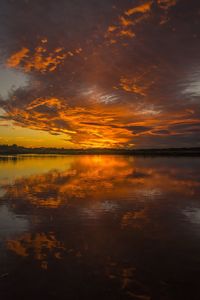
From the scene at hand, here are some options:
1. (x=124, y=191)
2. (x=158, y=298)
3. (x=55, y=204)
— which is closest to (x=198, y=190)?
(x=124, y=191)

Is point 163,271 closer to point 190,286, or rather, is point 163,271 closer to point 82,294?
point 190,286

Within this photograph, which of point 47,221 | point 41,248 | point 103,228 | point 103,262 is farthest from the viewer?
point 47,221

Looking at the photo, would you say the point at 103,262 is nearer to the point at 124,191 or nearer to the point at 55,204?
the point at 55,204

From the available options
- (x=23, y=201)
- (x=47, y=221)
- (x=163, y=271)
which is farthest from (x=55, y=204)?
(x=163, y=271)

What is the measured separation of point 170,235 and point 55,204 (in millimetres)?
8874

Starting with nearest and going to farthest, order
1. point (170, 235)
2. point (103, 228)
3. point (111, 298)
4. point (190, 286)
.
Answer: point (111, 298), point (190, 286), point (170, 235), point (103, 228)

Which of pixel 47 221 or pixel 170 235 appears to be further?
pixel 47 221

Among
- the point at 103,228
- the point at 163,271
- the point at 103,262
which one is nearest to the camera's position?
the point at 163,271

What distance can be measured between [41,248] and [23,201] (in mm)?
9874

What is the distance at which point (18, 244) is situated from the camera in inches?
450

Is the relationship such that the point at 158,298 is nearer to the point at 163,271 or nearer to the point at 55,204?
the point at 163,271

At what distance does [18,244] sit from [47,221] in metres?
3.77

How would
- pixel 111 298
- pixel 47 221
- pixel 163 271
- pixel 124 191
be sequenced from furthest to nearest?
pixel 124 191 < pixel 47 221 < pixel 163 271 < pixel 111 298

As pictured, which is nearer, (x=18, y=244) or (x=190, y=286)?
(x=190, y=286)
